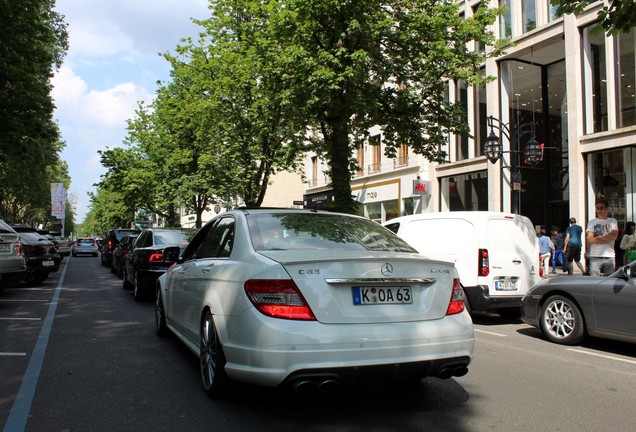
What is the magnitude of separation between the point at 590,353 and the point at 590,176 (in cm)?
1557

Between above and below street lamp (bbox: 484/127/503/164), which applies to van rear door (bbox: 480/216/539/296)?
below

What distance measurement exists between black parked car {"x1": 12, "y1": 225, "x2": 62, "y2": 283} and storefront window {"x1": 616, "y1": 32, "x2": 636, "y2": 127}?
19635 mm

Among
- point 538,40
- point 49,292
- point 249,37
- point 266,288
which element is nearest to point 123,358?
point 266,288

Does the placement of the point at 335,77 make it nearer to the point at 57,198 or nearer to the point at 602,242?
the point at 602,242

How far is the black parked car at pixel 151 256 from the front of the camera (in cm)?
1042

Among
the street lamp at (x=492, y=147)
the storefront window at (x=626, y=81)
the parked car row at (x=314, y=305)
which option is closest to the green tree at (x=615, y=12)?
the parked car row at (x=314, y=305)

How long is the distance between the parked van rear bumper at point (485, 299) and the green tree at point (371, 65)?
22.2 ft

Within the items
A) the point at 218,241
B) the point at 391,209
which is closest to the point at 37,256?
the point at 218,241

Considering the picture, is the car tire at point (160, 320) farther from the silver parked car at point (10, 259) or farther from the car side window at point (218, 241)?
the silver parked car at point (10, 259)

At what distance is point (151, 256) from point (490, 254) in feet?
21.5

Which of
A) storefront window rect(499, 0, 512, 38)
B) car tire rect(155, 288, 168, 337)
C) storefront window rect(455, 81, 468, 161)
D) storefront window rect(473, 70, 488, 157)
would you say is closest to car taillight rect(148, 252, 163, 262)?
car tire rect(155, 288, 168, 337)

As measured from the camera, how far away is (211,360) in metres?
4.20

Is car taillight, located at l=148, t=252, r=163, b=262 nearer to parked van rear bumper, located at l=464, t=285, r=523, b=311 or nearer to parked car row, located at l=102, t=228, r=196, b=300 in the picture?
parked car row, located at l=102, t=228, r=196, b=300

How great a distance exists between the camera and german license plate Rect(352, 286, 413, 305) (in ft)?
12.0
